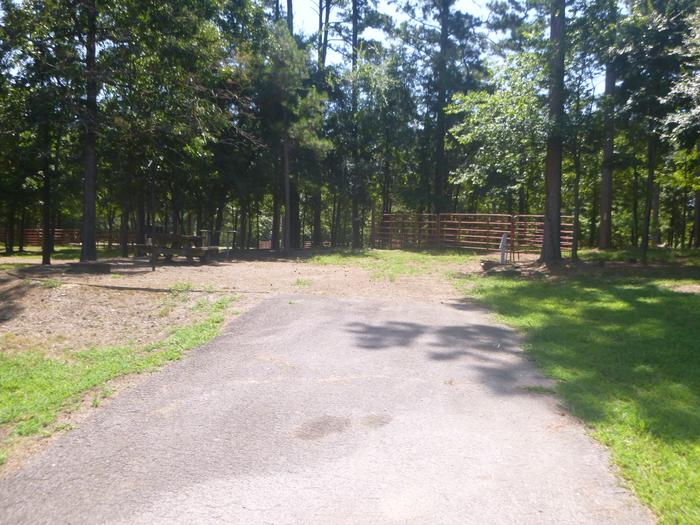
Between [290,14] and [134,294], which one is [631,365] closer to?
[134,294]

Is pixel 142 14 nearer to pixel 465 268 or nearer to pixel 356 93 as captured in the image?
pixel 465 268

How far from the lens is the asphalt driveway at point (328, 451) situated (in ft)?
10.7

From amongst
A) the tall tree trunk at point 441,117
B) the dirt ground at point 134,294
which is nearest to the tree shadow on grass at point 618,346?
the dirt ground at point 134,294

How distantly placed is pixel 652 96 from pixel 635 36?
1.55 m

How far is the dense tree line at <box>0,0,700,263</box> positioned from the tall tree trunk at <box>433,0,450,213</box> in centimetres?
17

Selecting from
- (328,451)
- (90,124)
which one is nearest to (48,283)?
(90,124)

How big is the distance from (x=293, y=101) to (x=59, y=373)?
19401 millimetres

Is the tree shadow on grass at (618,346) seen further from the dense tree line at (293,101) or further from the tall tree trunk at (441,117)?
the tall tree trunk at (441,117)

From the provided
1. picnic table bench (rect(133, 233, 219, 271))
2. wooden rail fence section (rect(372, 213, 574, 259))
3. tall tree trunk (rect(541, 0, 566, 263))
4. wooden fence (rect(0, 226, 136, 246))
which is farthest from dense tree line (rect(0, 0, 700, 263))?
wooden fence (rect(0, 226, 136, 246))

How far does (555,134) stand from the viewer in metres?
14.7

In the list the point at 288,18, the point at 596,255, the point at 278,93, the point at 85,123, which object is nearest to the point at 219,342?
the point at 85,123

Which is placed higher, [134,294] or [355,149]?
[355,149]

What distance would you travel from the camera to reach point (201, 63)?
1614cm

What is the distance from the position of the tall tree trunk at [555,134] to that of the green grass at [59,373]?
11.0 m
